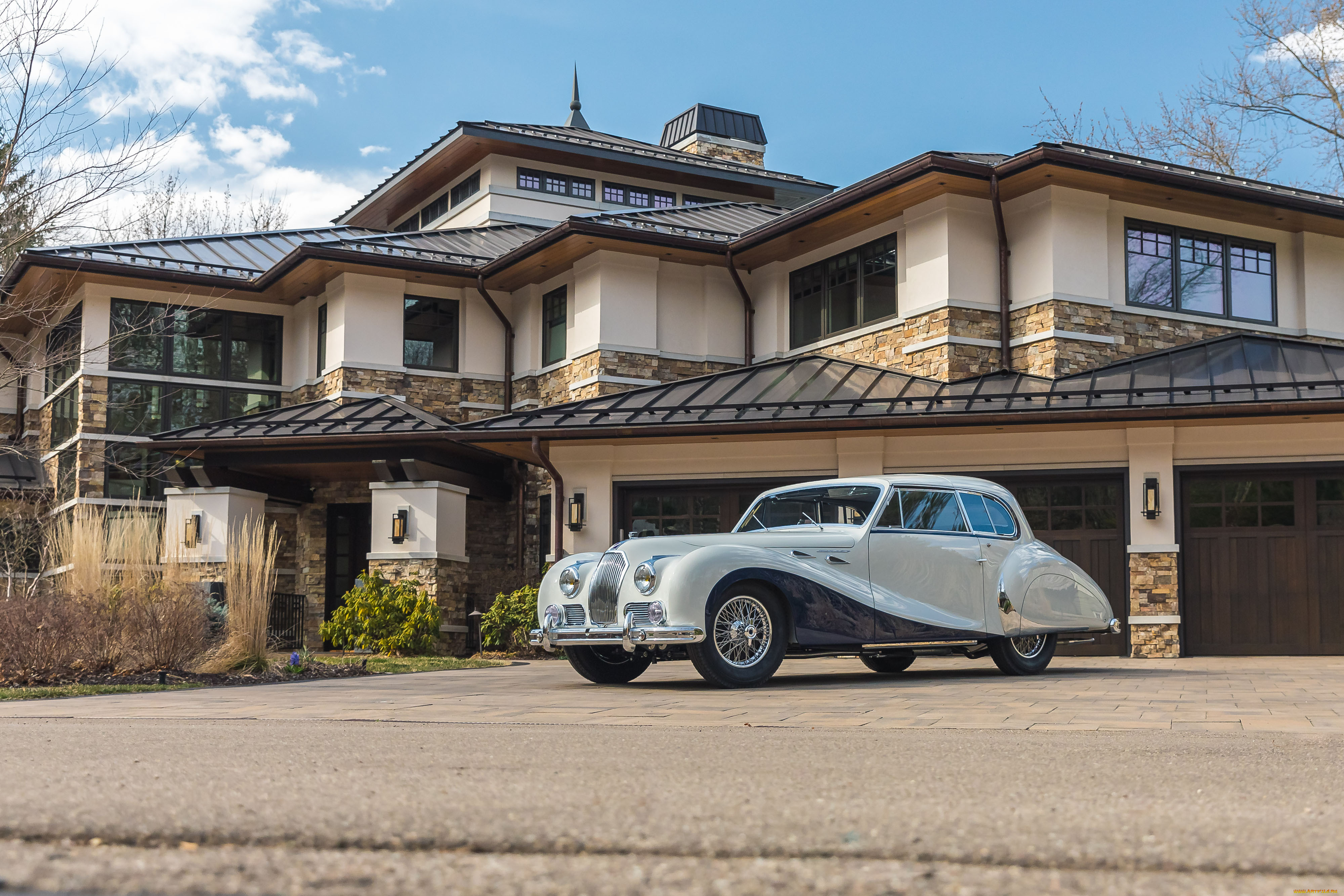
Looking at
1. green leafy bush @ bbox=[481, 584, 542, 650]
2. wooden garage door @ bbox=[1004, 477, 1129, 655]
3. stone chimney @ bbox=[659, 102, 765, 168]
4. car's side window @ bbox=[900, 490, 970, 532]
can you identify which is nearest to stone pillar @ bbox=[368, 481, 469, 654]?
green leafy bush @ bbox=[481, 584, 542, 650]

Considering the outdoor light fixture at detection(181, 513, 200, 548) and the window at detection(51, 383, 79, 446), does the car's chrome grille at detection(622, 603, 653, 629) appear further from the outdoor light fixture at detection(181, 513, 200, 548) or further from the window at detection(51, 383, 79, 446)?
the window at detection(51, 383, 79, 446)

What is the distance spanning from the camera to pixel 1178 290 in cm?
1802

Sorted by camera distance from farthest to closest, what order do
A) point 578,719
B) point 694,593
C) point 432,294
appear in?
point 432,294, point 694,593, point 578,719

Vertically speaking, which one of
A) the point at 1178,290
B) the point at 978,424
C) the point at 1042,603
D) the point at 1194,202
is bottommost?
the point at 1042,603

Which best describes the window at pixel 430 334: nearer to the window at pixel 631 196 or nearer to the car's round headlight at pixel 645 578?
the window at pixel 631 196

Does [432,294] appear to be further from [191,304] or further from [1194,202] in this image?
[1194,202]

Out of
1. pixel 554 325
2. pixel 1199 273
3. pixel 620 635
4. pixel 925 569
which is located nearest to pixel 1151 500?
pixel 1199 273

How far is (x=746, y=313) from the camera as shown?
21.2 meters

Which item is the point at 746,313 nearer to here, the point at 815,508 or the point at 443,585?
the point at 443,585

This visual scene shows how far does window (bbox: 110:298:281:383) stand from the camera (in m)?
22.0

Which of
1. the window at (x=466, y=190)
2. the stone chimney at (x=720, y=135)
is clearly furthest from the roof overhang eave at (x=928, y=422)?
the stone chimney at (x=720, y=135)

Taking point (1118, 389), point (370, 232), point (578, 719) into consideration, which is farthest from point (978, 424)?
point (370, 232)

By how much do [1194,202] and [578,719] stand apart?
14757 millimetres

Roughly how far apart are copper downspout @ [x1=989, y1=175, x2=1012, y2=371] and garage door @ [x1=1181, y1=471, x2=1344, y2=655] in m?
3.03
